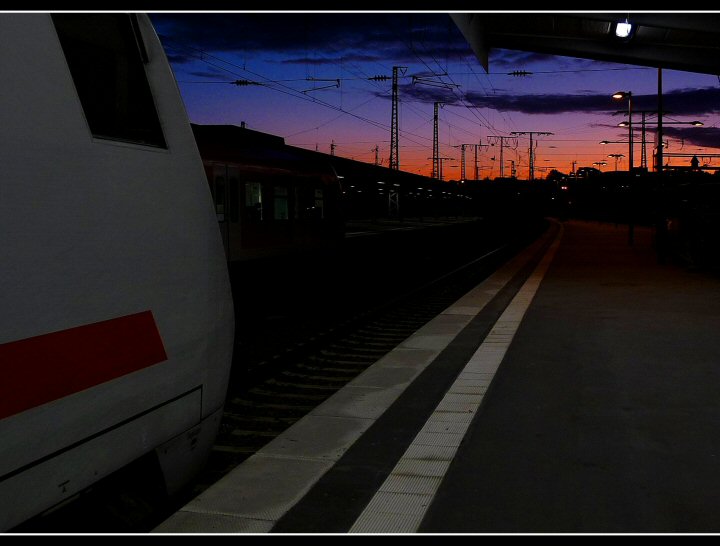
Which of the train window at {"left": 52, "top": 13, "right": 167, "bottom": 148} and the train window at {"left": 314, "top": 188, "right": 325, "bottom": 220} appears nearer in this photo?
the train window at {"left": 52, "top": 13, "right": 167, "bottom": 148}

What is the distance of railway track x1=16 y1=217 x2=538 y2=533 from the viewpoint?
3.42m

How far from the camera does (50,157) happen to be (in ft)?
9.14

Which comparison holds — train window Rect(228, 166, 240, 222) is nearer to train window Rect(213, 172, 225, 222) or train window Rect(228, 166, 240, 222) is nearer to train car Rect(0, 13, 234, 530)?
train window Rect(213, 172, 225, 222)

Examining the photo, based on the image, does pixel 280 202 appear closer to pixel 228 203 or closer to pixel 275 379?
pixel 228 203

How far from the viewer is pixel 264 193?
17.8m

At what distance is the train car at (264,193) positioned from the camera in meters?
16.0

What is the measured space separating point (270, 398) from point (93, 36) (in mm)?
4520

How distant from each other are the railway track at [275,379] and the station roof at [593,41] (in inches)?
257

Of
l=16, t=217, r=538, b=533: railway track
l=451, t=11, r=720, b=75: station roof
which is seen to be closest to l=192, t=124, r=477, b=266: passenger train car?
l=16, t=217, r=538, b=533: railway track

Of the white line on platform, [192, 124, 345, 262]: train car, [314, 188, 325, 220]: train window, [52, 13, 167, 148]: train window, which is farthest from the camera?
[314, 188, 325, 220]: train window

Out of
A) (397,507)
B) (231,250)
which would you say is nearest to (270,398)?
(397,507)

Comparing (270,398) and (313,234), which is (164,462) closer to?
(270,398)

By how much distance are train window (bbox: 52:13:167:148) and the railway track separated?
4.77ft

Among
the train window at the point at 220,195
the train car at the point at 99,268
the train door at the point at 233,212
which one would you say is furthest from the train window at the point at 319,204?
the train car at the point at 99,268
